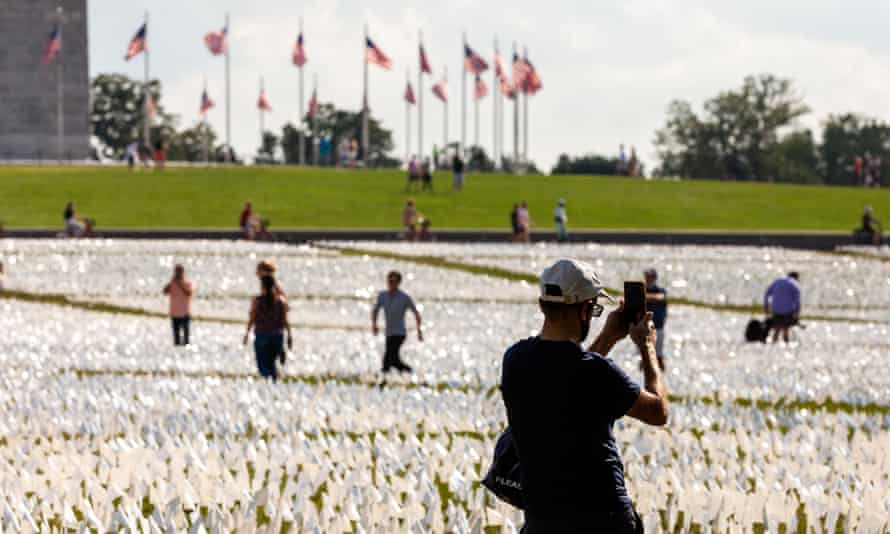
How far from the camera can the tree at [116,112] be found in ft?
511

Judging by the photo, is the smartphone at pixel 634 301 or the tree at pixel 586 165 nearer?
the smartphone at pixel 634 301

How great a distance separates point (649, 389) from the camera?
625 centimetres

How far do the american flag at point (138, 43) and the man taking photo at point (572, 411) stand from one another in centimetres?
8431

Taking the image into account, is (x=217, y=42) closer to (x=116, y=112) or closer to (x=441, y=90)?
(x=441, y=90)

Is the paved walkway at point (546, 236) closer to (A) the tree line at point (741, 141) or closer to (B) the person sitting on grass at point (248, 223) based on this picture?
(B) the person sitting on grass at point (248, 223)

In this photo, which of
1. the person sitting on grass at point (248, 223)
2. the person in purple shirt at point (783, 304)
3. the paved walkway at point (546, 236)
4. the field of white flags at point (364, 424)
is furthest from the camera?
the paved walkway at point (546, 236)

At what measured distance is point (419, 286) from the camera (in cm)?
3950

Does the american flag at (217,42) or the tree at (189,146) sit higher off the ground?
the american flag at (217,42)

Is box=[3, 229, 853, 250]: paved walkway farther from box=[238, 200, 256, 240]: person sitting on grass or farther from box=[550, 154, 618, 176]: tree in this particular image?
box=[550, 154, 618, 176]: tree

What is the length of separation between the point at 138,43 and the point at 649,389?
85.2 m

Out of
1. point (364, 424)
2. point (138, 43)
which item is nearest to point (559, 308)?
point (364, 424)

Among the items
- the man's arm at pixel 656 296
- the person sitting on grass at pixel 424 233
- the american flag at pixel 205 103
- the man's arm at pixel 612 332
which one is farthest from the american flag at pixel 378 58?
the man's arm at pixel 612 332

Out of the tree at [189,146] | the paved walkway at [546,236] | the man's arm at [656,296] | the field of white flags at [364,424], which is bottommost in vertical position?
the field of white flags at [364,424]

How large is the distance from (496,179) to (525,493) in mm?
82988
